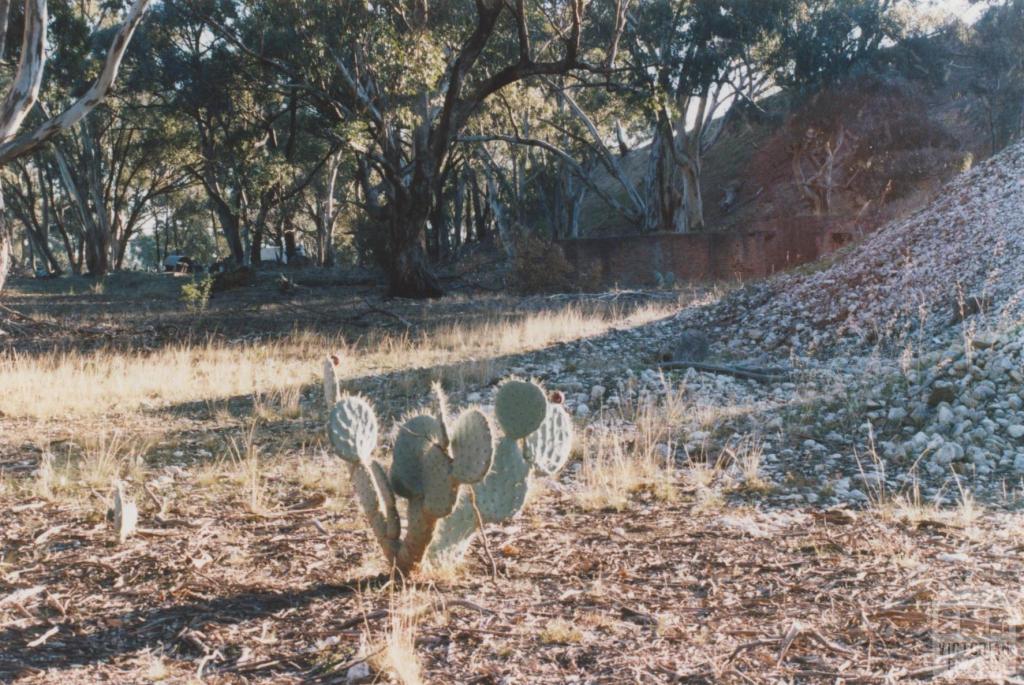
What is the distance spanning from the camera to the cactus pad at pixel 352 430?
10.6ft

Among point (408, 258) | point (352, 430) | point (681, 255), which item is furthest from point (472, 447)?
point (681, 255)

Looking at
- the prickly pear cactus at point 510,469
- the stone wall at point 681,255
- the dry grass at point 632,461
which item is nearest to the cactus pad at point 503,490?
the prickly pear cactus at point 510,469

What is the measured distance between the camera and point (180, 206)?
47219mm

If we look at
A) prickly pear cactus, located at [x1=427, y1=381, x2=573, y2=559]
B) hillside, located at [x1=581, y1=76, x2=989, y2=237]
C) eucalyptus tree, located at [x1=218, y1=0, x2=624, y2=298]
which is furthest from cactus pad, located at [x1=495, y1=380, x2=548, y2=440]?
hillside, located at [x1=581, y1=76, x2=989, y2=237]

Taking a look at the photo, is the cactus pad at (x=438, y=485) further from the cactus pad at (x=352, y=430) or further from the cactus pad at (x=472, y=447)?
the cactus pad at (x=352, y=430)

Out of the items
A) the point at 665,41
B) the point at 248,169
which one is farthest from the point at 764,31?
the point at 248,169

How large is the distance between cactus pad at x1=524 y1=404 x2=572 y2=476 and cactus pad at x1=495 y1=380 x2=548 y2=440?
0.07 m

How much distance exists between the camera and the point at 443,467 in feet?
10.6

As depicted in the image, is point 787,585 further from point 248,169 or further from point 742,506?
point 248,169

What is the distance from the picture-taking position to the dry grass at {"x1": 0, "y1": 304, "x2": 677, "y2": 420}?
7840mm

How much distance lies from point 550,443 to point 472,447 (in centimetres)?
49

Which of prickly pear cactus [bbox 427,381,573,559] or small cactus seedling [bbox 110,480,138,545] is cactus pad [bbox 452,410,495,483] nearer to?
prickly pear cactus [bbox 427,381,573,559]

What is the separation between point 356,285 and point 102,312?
6.72 meters

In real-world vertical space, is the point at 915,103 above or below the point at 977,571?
above
